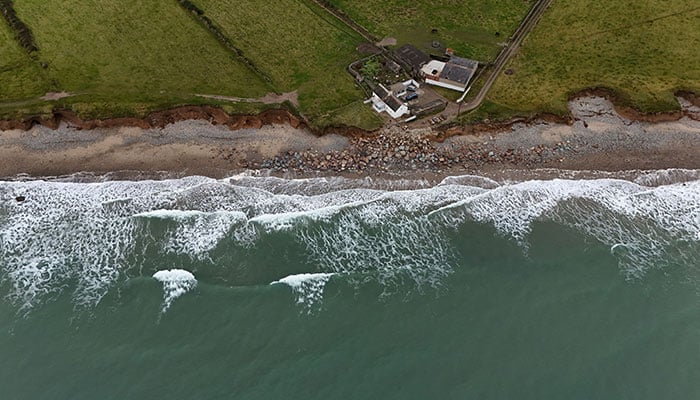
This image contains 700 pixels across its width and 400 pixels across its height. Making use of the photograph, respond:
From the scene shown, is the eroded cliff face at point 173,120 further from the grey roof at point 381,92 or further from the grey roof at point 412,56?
the grey roof at point 412,56

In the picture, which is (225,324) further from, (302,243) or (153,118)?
(153,118)

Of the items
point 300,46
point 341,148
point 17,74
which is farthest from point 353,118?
point 17,74

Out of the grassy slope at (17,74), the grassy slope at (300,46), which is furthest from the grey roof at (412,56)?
the grassy slope at (17,74)

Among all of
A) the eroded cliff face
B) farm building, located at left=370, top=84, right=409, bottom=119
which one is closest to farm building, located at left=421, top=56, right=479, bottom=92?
farm building, located at left=370, top=84, right=409, bottom=119

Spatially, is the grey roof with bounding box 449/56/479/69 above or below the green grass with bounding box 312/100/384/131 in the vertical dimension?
above

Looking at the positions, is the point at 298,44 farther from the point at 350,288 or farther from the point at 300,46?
the point at 350,288

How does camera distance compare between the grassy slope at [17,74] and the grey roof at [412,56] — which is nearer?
the grassy slope at [17,74]

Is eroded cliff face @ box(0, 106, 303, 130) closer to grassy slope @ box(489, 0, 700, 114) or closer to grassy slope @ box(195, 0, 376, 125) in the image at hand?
grassy slope @ box(195, 0, 376, 125)
